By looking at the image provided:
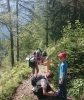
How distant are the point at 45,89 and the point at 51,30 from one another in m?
22.3

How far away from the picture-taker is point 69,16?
27562 millimetres

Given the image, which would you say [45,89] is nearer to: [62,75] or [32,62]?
[62,75]

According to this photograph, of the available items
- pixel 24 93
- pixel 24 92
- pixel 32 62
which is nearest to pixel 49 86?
pixel 24 93

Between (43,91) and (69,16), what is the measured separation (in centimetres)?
1988

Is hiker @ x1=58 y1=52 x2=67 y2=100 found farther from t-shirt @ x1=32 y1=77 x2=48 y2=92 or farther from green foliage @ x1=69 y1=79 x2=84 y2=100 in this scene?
green foliage @ x1=69 y1=79 x2=84 y2=100

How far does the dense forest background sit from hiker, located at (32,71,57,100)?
97 centimetres

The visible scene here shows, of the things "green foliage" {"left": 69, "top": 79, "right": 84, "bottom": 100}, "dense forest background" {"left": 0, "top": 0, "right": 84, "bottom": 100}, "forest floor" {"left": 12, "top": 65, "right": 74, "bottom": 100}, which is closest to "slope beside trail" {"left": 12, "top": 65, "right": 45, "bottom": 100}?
"forest floor" {"left": 12, "top": 65, "right": 74, "bottom": 100}

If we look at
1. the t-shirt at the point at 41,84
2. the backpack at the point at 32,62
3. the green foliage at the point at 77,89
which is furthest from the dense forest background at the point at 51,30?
the t-shirt at the point at 41,84

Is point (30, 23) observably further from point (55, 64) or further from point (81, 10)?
point (55, 64)

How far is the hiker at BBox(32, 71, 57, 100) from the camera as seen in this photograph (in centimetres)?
846

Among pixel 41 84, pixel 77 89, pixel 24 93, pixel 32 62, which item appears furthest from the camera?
pixel 32 62

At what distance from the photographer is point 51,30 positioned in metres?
30.5

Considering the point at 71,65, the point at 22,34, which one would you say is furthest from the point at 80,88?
the point at 22,34

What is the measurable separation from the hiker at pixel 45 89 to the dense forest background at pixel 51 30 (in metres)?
0.97
